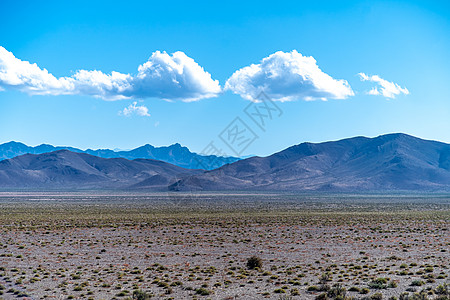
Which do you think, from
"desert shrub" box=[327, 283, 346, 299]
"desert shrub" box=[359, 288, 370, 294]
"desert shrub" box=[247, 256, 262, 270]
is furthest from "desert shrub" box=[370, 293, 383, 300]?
"desert shrub" box=[247, 256, 262, 270]

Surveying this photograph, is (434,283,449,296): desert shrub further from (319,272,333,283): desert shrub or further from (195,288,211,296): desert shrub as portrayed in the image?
(195,288,211,296): desert shrub

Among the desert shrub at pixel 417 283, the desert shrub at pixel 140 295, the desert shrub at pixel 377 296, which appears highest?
the desert shrub at pixel 140 295

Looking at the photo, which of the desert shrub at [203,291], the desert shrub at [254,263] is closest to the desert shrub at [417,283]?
the desert shrub at [254,263]

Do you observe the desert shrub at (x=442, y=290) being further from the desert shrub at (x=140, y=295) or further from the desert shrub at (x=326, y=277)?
the desert shrub at (x=140, y=295)

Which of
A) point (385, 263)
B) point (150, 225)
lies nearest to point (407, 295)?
point (385, 263)

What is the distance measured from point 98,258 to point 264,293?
42.6 feet

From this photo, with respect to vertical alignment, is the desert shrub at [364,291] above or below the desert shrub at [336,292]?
below

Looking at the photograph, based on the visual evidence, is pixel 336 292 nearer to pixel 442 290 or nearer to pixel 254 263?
pixel 442 290

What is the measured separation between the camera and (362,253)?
2989 centimetres

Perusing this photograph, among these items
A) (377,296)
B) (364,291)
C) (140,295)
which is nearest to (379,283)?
(364,291)

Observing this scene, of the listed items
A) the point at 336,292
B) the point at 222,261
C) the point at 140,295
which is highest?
the point at 140,295

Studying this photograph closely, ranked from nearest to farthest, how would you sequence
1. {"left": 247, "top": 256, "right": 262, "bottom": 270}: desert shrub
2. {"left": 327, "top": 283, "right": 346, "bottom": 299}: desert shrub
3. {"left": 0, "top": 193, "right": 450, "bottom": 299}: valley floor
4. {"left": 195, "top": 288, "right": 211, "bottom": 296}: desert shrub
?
{"left": 327, "top": 283, "right": 346, "bottom": 299}: desert shrub
{"left": 195, "top": 288, "right": 211, "bottom": 296}: desert shrub
{"left": 0, "top": 193, "right": 450, "bottom": 299}: valley floor
{"left": 247, "top": 256, "right": 262, "bottom": 270}: desert shrub

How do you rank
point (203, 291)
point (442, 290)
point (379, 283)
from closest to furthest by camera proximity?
point (442, 290)
point (203, 291)
point (379, 283)

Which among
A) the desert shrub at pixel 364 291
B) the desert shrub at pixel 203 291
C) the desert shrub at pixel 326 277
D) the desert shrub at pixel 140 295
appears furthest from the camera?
the desert shrub at pixel 326 277
